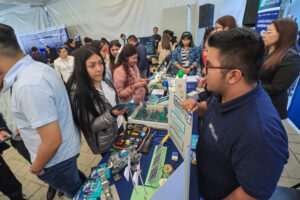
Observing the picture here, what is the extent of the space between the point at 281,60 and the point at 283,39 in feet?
0.89

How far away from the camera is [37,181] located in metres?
2.26

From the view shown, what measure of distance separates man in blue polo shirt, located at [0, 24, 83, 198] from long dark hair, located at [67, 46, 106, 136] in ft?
0.41

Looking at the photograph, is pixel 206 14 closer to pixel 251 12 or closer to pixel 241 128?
pixel 251 12

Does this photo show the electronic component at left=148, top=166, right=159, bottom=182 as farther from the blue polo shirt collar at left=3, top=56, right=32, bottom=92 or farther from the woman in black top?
the woman in black top

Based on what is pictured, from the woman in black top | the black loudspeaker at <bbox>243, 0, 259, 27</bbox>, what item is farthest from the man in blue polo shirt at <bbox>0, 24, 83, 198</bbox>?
the black loudspeaker at <bbox>243, 0, 259, 27</bbox>

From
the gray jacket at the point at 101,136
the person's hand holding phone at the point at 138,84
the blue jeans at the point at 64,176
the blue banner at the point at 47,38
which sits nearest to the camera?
the blue jeans at the point at 64,176

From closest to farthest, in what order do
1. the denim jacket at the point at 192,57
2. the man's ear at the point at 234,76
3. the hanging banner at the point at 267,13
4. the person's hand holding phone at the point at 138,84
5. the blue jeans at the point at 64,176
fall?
the man's ear at the point at 234,76, the blue jeans at the point at 64,176, the person's hand holding phone at the point at 138,84, the hanging banner at the point at 267,13, the denim jacket at the point at 192,57

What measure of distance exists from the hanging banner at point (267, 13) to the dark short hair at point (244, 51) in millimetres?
3102

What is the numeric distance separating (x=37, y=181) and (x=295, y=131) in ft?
15.3

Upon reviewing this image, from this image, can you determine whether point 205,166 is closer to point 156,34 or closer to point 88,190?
point 88,190

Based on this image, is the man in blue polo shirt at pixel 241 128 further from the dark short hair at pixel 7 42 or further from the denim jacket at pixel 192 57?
the denim jacket at pixel 192 57

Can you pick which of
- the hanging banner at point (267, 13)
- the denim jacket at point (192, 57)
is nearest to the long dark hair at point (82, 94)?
the denim jacket at point (192, 57)

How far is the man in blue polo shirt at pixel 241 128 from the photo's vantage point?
61 cm

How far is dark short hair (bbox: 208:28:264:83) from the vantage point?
695 mm
